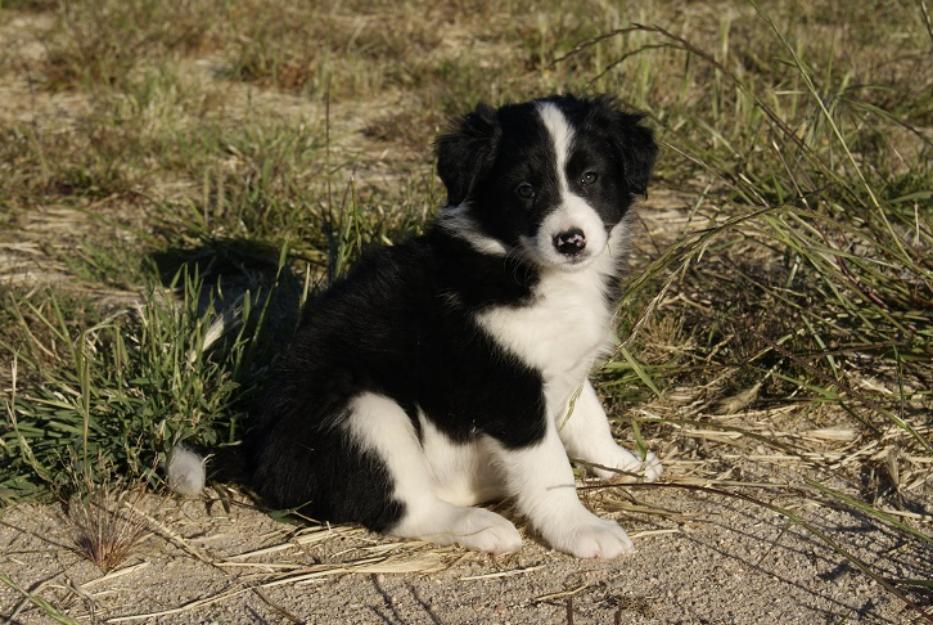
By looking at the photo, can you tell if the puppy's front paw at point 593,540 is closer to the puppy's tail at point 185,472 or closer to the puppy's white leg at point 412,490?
the puppy's white leg at point 412,490

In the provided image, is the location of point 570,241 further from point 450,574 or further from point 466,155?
point 450,574

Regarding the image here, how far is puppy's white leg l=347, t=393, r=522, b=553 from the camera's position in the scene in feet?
11.9

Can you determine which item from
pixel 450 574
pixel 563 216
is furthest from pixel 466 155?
pixel 450 574

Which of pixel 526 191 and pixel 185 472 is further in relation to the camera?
pixel 185 472

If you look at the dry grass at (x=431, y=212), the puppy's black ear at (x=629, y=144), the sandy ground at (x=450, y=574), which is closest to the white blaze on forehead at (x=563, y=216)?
the puppy's black ear at (x=629, y=144)

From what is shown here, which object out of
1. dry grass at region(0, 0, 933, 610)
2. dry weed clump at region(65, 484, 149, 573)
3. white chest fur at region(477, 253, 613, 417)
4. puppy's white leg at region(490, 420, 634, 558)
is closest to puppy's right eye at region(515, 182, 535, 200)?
white chest fur at region(477, 253, 613, 417)

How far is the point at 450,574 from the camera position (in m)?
3.55

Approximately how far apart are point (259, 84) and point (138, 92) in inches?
37.1

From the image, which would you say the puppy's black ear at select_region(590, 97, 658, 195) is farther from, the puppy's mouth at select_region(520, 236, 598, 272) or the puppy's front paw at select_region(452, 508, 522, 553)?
the puppy's front paw at select_region(452, 508, 522, 553)

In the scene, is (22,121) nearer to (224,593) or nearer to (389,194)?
(389,194)

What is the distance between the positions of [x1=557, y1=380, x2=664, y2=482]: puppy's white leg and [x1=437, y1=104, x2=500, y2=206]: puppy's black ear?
859 millimetres

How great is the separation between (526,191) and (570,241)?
26cm

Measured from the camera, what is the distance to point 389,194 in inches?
246

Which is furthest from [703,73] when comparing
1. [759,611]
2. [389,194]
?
[759,611]
